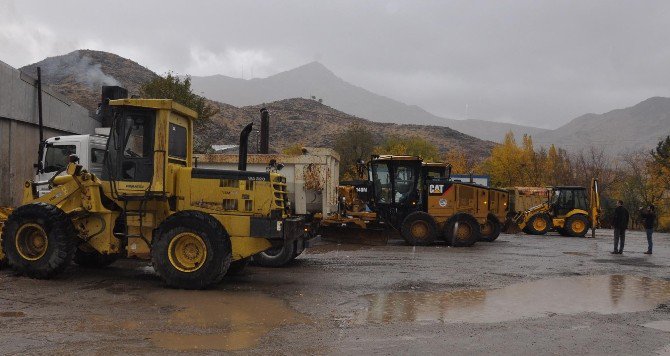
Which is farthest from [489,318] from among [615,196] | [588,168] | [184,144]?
[588,168]

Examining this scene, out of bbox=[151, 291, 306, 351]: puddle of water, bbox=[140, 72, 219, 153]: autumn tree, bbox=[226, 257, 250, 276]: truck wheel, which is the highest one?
bbox=[140, 72, 219, 153]: autumn tree

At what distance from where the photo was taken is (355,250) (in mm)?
17031

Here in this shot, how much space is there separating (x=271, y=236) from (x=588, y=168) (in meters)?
60.7

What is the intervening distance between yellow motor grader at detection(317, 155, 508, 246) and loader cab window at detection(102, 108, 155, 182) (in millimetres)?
9436

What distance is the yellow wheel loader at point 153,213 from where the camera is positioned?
9414mm

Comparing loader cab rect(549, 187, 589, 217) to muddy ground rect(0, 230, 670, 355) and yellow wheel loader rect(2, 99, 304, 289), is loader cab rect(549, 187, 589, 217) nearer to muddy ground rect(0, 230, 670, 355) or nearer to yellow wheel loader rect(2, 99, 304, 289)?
muddy ground rect(0, 230, 670, 355)

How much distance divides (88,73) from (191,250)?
7570cm

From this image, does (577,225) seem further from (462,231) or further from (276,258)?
(276,258)

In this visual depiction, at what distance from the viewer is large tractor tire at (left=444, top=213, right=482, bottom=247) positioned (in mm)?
19328

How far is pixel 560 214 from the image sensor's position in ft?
94.8

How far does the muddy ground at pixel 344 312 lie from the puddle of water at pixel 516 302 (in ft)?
0.07

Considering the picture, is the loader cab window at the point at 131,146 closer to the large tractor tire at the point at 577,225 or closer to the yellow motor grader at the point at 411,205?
the yellow motor grader at the point at 411,205

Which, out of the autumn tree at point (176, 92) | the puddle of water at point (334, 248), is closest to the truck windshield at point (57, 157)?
the puddle of water at point (334, 248)

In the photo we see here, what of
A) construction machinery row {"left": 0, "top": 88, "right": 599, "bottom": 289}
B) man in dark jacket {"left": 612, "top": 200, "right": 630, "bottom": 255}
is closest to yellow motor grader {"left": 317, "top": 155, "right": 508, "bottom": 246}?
man in dark jacket {"left": 612, "top": 200, "right": 630, "bottom": 255}
